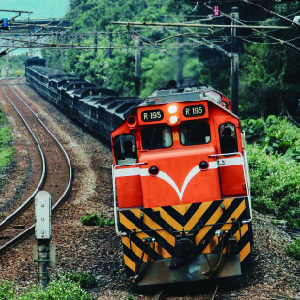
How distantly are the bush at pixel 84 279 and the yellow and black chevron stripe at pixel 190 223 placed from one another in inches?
36.4

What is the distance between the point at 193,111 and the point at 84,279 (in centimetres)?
379

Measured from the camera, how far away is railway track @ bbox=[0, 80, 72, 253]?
16391 mm

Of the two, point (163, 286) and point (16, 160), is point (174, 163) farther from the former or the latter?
point (16, 160)

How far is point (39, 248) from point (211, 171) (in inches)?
154

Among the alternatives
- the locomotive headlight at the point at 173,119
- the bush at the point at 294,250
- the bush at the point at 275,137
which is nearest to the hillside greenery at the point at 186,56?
the bush at the point at 275,137

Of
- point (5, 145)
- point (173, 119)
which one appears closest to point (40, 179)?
point (5, 145)

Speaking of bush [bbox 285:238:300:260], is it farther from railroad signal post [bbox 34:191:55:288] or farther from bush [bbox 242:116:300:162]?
bush [bbox 242:116:300:162]

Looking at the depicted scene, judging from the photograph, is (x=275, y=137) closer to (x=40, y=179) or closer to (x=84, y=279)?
(x=40, y=179)

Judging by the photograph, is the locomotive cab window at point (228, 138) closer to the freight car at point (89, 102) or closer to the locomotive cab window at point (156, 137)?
the locomotive cab window at point (156, 137)

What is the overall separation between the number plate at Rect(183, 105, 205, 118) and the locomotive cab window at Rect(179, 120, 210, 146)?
0.22 m

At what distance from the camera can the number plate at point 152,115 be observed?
11242 millimetres

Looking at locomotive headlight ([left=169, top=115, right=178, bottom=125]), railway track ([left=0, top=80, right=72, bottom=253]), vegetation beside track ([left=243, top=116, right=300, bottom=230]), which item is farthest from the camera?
vegetation beside track ([left=243, top=116, right=300, bottom=230])

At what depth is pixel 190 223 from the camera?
1120 cm

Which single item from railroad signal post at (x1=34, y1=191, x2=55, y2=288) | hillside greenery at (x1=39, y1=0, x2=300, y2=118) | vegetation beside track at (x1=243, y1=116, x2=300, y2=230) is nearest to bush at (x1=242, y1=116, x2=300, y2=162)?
vegetation beside track at (x1=243, y1=116, x2=300, y2=230)
